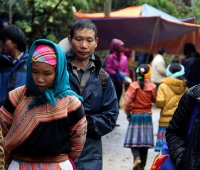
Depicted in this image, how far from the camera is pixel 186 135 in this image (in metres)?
3.62

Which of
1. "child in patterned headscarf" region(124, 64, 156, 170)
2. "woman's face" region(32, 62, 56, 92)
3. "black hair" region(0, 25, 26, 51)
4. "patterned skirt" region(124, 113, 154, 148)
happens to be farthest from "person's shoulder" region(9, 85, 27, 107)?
"patterned skirt" region(124, 113, 154, 148)

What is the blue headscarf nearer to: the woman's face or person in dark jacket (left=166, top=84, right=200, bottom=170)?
the woman's face

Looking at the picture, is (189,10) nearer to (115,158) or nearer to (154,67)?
(154,67)

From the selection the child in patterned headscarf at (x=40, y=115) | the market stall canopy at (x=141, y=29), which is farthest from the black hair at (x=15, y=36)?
the market stall canopy at (x=141, y=29)

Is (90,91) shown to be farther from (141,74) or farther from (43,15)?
(43,15)

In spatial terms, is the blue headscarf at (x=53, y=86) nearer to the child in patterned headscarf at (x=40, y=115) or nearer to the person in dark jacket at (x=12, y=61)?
the child in patterned headscarf at (x=40, y=115)

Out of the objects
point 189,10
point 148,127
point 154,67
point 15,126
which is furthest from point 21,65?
point 189,10

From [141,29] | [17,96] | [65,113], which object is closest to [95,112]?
[65,113]

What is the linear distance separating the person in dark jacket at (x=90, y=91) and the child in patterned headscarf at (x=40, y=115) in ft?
2.18

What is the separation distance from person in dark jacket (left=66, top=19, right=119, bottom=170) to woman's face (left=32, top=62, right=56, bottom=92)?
0.79 meters

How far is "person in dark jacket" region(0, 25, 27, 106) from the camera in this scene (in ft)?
18.2

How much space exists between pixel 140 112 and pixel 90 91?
436 cm

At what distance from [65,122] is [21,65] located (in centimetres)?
201

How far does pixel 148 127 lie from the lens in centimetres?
877
